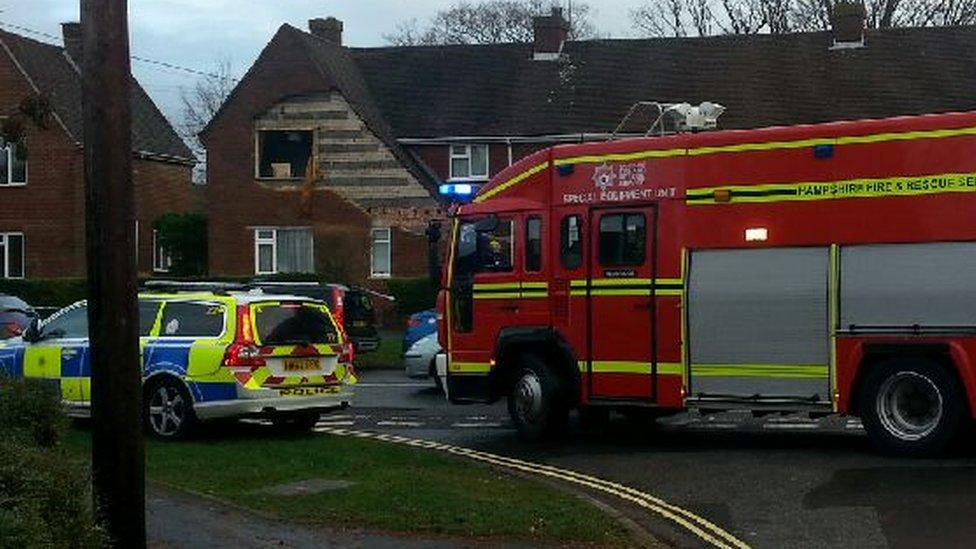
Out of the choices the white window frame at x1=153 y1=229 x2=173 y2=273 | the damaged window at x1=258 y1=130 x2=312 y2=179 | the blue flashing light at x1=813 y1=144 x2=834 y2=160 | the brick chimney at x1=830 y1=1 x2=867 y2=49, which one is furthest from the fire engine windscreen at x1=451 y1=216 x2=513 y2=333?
the white window frame at x1=153 y1=229 x2=173 y2=273

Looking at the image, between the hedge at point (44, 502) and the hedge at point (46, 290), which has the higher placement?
the hedge at point (46, 290)

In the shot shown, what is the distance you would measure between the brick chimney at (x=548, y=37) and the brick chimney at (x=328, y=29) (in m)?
6.67

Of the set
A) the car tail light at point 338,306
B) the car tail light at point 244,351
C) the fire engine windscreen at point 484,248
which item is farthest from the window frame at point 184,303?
the car tail light at point 338,306

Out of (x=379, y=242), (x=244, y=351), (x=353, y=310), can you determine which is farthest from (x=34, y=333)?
(x=379, y=242)

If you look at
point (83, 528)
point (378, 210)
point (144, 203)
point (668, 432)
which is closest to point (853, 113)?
point (378, 210)

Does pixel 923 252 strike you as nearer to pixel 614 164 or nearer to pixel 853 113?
pixel 614 164

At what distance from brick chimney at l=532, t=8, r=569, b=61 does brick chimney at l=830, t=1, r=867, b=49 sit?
8.40m

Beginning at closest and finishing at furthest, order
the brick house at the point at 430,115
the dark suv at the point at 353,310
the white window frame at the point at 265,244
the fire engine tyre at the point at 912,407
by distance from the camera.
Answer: the fire engine tyre at the point at 912,407 → the dark suv at the point at 353,310 → the brick house at the point at 430,115 → the white window frame at the point at 265,244

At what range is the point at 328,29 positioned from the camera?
48.6 m

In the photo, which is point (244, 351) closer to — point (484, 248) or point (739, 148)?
point (484, 248)

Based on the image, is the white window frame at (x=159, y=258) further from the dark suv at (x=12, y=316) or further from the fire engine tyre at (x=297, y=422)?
the fire engine tyre at (x=297, y=422)

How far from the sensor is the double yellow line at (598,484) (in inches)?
422

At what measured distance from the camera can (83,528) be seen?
730 cm

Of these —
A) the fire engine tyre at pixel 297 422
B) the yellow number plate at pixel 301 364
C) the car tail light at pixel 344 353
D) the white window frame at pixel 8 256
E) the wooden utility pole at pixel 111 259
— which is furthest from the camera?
the white window frame at pixel 8 256
